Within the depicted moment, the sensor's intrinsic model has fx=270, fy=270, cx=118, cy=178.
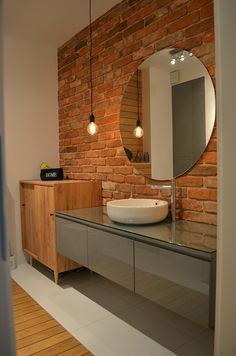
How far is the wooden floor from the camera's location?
1.74m

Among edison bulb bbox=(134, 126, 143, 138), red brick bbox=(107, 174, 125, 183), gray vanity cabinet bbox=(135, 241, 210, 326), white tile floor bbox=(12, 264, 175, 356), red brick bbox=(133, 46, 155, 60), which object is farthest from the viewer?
red brick bbox=(107, 174, 125, 183)

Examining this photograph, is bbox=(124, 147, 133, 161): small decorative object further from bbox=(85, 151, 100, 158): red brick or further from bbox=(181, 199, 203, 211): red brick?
bbox=(181, 199, 203, 211): red brick

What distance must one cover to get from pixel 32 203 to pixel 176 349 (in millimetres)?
2022

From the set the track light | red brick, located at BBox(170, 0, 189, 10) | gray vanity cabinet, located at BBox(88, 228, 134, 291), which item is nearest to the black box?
gray vanity cabinet, located at BBox(88, 228, 134, 291)

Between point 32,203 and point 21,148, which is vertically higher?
point 21,148

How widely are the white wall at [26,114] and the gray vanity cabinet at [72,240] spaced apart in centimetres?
→ 94

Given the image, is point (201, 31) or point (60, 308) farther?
point (60, 308)

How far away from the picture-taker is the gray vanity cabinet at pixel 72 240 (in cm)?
224

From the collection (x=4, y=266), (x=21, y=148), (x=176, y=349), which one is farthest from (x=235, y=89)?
(x=21, y=148)

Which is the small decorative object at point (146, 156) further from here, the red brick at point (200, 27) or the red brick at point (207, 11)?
the red brick at point (207, 11)

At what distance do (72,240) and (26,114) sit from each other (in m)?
1.78

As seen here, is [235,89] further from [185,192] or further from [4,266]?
[185,192]

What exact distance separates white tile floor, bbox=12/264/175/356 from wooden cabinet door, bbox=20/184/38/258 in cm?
40

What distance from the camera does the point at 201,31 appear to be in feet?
6.11
